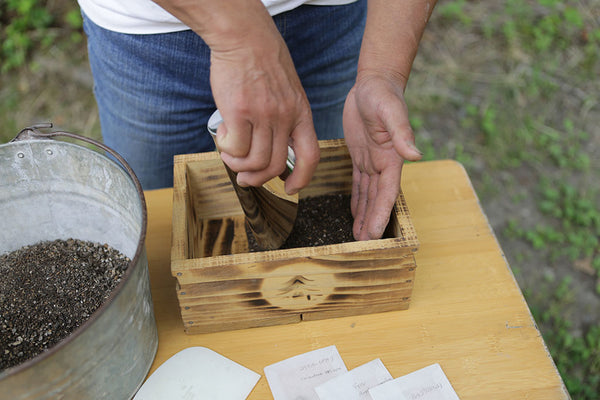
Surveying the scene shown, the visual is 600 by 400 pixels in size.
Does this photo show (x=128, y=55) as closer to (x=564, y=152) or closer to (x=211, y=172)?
(x=211, y=172)

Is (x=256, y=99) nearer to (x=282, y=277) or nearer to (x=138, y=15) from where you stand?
(x=282, y=277)

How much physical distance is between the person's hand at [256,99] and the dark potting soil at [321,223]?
0.21 m

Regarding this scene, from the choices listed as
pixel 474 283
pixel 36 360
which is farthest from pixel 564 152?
pixel 36 360

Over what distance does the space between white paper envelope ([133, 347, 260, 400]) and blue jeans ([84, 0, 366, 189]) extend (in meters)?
0.48

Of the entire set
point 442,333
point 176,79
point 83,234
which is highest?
point 176,79

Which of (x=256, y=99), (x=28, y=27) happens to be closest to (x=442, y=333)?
(x=256, y=99)

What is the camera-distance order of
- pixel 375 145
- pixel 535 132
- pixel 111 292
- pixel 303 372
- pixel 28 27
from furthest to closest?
pixel 28 27 < pixel 535 132 < pixel 375 145 < pixel 303 372 < pixel 111 292

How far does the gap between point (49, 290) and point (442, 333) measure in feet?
1.90

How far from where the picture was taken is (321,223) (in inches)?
36.0

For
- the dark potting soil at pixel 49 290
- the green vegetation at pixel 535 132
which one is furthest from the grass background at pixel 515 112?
the dark potting soil at pixel 49 290

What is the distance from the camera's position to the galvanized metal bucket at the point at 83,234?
552 mm

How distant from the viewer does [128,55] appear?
38.4 inches

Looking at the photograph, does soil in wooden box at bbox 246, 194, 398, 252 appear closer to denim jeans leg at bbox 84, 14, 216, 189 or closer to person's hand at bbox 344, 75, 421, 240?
person's hand at bbox 344, 75, 421, 240

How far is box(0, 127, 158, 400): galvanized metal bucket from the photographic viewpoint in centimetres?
55
